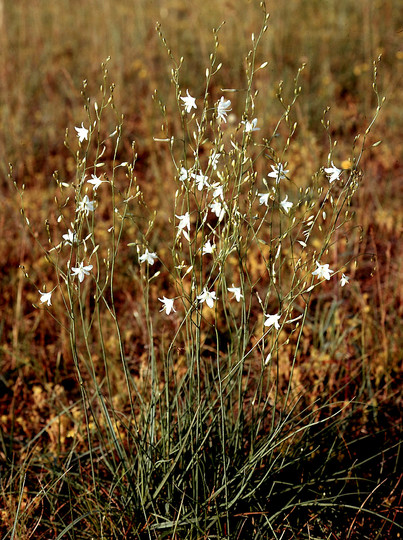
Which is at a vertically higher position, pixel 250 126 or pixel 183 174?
pixel 250 126

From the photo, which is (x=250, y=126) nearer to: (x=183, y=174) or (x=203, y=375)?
(x=183, y=174)

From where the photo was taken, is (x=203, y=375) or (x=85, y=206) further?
(x=203, y=375)

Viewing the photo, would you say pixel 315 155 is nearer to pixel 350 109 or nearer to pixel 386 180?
pixel 386 180

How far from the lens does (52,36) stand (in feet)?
20.3

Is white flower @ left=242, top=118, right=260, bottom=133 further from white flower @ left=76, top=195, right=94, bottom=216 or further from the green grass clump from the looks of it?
white flower @ left=76, top=195, right=94, bottom=216

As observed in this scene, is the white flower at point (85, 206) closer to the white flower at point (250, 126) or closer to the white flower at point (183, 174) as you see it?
the white flower at point (183, 174)

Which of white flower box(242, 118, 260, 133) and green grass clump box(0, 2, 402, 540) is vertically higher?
white flower box(242, 118, 260, 133)

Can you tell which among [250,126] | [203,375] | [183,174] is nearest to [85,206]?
[183,174]

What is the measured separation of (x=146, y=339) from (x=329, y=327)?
87cm

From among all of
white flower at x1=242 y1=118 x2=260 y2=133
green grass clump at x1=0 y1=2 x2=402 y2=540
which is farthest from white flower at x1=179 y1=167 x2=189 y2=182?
white flower at x1=242 y1=118 x2=260 y2=133

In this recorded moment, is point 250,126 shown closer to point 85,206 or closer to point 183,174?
point 183,174

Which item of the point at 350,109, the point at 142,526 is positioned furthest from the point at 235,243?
the point at 350,109

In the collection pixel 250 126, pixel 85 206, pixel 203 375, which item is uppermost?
pixel 250 126

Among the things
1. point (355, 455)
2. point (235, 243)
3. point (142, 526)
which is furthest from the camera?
point (355, 455)
